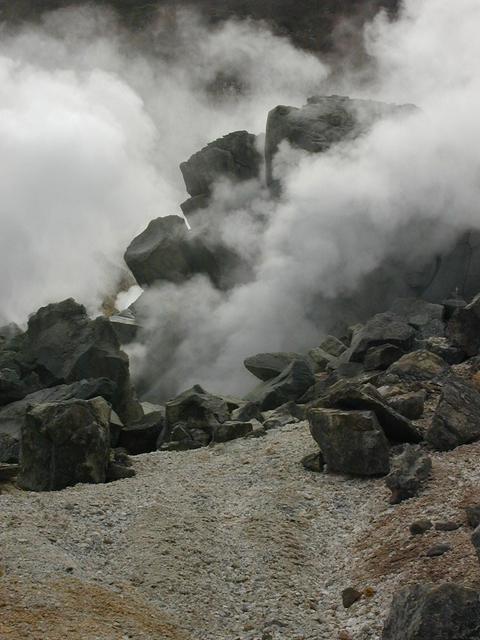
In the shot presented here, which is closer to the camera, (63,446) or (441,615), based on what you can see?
A: (441,615)

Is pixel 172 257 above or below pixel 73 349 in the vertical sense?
above

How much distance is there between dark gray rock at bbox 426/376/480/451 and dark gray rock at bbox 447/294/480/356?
5.51 m

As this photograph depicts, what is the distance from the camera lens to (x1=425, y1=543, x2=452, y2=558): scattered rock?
404 inches

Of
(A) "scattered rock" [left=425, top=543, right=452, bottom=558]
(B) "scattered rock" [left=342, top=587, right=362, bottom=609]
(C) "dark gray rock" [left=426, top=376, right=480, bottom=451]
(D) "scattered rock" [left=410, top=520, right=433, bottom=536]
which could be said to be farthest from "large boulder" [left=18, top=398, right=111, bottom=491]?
(A) "scattered rock" [left=425, top=543, right=452, bottom=558]

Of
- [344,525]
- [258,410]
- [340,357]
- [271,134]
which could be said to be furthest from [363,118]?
[344,525]

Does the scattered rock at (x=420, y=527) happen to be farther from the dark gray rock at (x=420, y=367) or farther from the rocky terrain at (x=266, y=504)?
the dark gray rock at (x=420, y=367)

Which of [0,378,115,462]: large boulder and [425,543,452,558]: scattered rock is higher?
[0,378,115,462]: large boulder

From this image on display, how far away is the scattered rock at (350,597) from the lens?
10062 mm

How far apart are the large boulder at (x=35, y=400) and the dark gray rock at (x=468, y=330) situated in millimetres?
9463

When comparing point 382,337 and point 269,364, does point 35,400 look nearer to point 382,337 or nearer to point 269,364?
point 269,364

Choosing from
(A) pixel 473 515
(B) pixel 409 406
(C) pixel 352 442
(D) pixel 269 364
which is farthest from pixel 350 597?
(D) pixel 269 364

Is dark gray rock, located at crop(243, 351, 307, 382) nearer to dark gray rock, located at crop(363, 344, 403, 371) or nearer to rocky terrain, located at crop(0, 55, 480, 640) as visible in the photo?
rocky terrain, located at crop(0, 55, 480, 640)

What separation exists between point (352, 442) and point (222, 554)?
391cm

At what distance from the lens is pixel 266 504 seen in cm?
1351
